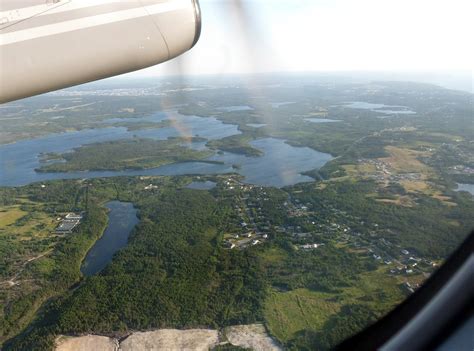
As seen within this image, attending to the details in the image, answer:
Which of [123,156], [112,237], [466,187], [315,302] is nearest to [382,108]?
[466,187]

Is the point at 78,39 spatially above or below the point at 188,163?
above

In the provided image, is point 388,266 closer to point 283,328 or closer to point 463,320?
point 283,328

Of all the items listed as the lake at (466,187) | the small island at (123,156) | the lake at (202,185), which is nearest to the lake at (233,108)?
the small island at (123,156)

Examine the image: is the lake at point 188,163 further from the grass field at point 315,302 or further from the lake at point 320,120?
the grass field at point 315,302

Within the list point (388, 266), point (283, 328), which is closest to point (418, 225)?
point (388, 266)

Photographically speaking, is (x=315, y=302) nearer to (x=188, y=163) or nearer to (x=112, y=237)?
(x=112, y=237)

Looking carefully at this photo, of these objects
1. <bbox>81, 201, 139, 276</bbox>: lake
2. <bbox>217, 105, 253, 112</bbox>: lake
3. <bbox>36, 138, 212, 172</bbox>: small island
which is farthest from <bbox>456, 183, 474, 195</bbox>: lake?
<bbox>217, 105, 253, 112</bbox>: lake

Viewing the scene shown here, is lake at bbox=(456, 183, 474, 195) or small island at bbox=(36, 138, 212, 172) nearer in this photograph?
lake at bbox=(456, 183, 474, 195)

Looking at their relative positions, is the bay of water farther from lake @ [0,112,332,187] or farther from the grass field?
the grass field
